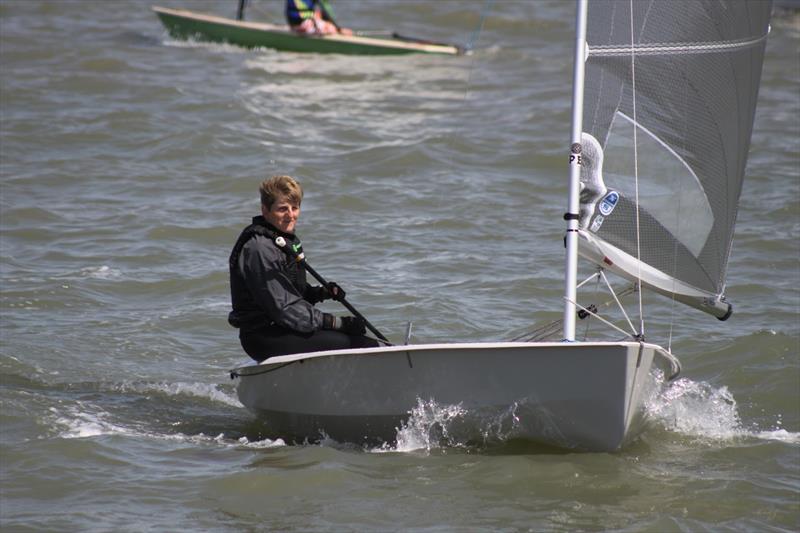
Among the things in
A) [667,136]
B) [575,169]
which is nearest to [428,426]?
[575,169]

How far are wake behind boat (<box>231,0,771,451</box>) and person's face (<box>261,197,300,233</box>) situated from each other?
562 mm

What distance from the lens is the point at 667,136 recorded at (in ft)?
18.0

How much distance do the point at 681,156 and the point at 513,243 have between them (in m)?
3.91


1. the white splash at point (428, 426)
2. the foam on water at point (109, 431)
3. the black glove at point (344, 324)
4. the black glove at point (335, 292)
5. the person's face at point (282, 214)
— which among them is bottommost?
the foam on water at point (109, 431)

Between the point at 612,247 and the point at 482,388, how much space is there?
87 cm

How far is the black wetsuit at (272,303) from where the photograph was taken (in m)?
5.23

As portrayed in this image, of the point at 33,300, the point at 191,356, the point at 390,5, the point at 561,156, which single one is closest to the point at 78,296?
the point at 33,300

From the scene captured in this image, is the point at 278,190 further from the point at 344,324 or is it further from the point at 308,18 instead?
the point at 308,18

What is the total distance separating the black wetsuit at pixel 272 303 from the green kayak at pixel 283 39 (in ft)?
38.4

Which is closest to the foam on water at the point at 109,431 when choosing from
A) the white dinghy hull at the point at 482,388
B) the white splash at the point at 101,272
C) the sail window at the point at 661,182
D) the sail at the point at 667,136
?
the white dinghy hull at the point at 482,388

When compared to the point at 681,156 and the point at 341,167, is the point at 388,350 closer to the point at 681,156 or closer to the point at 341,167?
the point at 681,156

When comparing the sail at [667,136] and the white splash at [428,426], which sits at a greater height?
the sail at [667,136]

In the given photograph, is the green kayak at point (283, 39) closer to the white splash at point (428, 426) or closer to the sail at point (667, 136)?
the sail at point (667, 136)

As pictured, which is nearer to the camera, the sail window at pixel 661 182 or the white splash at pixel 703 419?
the sail window at pixel 661 182
